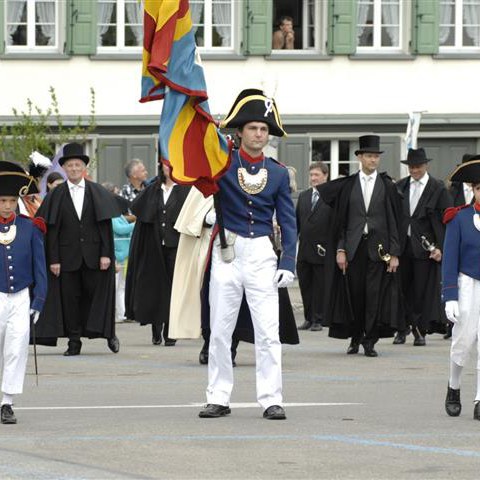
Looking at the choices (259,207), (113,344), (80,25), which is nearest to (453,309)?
(259,207)

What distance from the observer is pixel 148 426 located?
42.1 feet

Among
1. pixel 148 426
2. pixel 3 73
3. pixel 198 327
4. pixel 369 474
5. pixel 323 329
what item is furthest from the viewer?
pixel 3 73

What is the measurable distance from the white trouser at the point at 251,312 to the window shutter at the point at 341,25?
26.2 metres

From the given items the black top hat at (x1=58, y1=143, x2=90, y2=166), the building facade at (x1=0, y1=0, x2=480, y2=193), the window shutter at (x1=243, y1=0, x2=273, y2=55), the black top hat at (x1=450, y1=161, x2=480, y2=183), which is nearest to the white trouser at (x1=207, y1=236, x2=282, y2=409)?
the black top hat at (x1=450, y1=161, x2=480, y2=183)

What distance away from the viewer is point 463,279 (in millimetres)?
13633

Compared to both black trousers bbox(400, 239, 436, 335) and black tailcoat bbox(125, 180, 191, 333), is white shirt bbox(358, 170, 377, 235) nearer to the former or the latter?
black trousers bbox(400, 239, 436, 335)

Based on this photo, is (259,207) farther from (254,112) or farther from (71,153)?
(71,153)

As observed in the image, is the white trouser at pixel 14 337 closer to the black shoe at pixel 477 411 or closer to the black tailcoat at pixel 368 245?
the black shoe at pixel 477 411

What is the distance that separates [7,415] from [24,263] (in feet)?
3.41

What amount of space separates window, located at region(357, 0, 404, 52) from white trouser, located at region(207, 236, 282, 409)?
26736mm

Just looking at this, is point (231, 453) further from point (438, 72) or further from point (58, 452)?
point (438, 72)

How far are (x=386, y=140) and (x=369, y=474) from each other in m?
29.2

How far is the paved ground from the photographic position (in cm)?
1097

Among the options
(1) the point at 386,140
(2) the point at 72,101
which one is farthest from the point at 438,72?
(2) the point at 72,101
